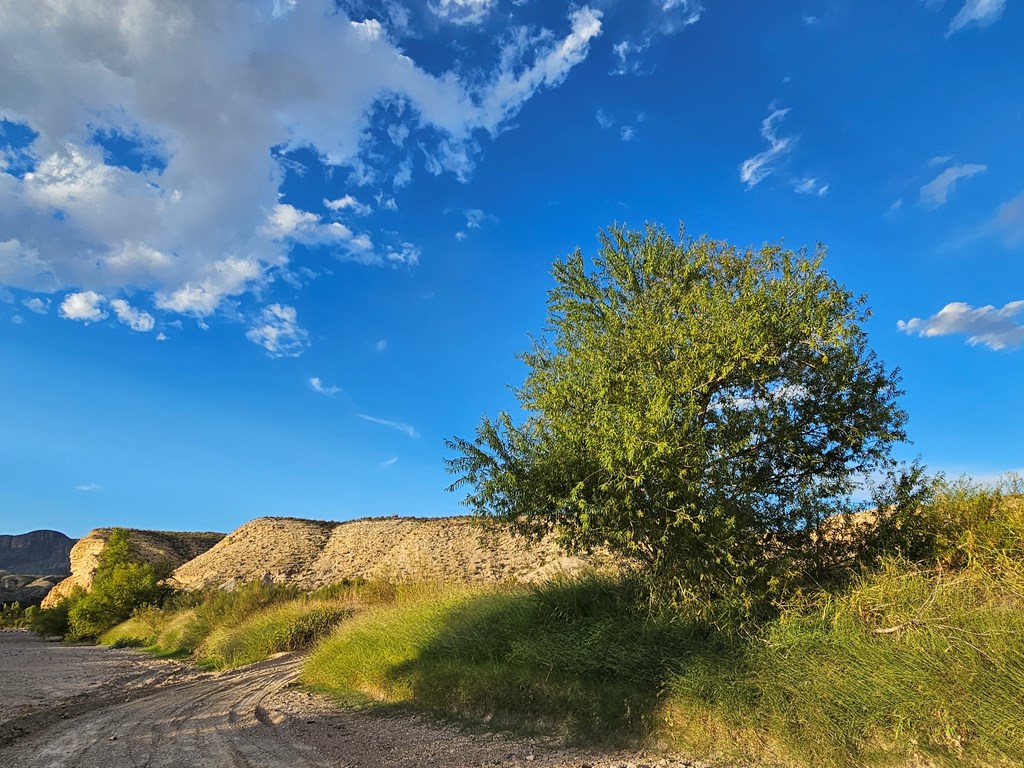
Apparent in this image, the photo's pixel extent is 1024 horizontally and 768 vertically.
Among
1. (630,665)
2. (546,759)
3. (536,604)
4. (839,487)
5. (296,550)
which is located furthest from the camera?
(296,550)

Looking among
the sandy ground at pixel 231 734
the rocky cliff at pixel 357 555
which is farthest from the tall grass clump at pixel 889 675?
the rocky cliff at pixel 357 555

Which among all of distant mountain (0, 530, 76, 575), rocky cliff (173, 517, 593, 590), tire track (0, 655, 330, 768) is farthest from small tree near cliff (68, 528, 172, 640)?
distant mountain (0, 530, 76, 575)

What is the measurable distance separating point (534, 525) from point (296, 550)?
4131 cm

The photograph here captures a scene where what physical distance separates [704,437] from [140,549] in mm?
64649

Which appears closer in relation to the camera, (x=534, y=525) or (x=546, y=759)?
(x=546, y=759)

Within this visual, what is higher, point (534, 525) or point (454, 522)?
point (454, 522)

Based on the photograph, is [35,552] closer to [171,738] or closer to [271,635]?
[271,635]

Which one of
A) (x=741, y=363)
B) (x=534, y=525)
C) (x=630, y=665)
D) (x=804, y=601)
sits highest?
(x=741, y=363)

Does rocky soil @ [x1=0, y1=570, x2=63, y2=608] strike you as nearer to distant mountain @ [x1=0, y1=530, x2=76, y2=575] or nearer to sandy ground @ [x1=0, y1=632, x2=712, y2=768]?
sandy ground @ [x1=0, y1=632, x2=712, y2=768]

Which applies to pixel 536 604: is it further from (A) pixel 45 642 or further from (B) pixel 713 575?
(A) pixel 45 642

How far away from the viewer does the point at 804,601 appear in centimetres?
888

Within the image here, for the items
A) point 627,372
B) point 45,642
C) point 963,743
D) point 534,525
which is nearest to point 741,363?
point 627,372

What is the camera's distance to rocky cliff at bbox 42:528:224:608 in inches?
2184

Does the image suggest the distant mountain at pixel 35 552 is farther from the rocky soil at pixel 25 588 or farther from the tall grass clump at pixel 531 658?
the tall grass clump at pixel 531 658
